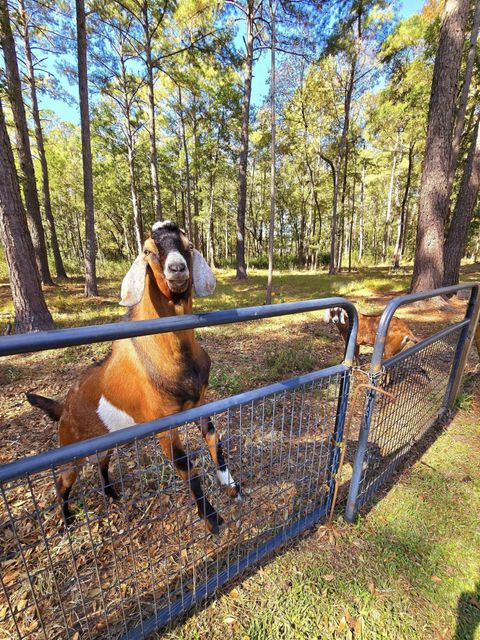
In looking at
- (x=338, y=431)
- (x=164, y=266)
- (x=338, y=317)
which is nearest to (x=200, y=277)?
(x=164, y=266)

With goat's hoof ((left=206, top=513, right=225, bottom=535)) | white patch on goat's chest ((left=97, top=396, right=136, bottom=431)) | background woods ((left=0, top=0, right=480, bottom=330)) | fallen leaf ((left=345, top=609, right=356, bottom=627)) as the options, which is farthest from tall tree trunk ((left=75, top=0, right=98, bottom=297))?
fallen leaf ((left=345, top=609, right=356, bottom=627))

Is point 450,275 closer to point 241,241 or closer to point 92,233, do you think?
point 241,241

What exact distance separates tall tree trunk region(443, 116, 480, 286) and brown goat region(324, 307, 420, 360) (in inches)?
210

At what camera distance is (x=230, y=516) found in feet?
7.06

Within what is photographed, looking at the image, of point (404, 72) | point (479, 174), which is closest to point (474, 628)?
point (479, 174)

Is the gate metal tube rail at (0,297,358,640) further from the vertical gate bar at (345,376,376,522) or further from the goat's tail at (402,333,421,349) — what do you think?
the goat's tail at (402,333,421,349)

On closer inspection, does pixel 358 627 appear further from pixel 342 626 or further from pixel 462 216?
pixel 462 216

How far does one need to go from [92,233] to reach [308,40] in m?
10.2

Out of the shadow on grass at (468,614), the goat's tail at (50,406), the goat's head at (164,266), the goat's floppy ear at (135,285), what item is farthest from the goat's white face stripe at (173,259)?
the shadow on grass at (468,614)

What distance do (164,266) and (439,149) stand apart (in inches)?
320

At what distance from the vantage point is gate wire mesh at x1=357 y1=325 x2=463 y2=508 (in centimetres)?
220

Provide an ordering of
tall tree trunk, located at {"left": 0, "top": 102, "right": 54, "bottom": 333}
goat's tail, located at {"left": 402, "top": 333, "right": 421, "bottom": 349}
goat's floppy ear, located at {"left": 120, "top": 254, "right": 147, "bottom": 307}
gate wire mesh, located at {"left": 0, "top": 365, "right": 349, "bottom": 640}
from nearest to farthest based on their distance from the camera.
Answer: gate wire mesh, located at {"left": 0, "top": 365, "right": 349, "bottom": 640}, goat's floppy ear, located at {"left": 120, "top": 254, "right": 147, "bottom": 307}, goat's tail, located at {"left": 402, "top": 333, "right": 421, "bottom": 349}, tall tree trunk, located at {"left": 0, "top": 102, "right": 54, "bottom": 333}

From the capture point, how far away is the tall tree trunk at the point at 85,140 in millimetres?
7719

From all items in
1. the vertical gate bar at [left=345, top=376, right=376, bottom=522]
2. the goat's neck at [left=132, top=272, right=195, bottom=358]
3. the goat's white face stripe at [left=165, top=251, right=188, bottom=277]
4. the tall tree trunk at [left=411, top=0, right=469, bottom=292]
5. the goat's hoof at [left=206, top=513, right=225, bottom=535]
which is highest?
A: the tall tree trunk at [left=411, top=0, right=469, bottom=292]
